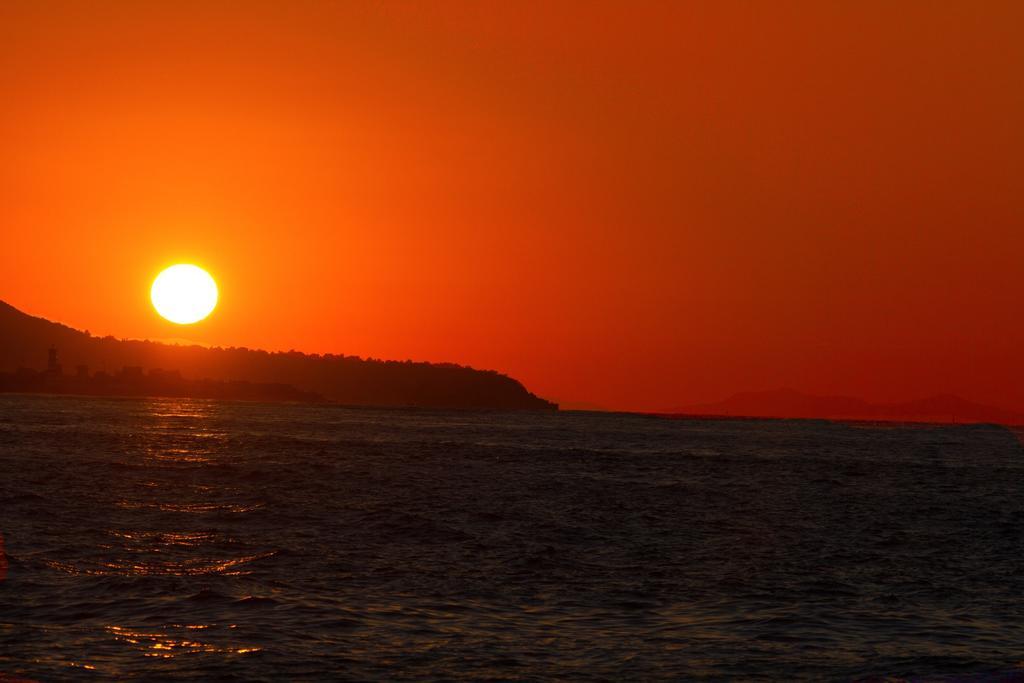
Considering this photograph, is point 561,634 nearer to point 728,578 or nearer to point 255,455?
point 728,578

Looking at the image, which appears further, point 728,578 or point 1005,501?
point 1005,501

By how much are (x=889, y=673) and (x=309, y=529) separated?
1087 inches

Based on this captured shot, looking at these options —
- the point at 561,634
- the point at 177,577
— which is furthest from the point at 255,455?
the point at 561,634

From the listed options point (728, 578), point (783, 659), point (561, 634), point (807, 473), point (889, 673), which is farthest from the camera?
point (807, 473)

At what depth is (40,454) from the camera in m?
80.8

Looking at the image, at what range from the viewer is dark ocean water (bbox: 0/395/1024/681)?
885 inches

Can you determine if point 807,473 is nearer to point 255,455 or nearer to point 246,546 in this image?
point 255,455

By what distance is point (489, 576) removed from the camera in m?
33.4

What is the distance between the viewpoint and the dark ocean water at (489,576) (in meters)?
22.5

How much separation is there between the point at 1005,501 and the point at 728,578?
1624 inches

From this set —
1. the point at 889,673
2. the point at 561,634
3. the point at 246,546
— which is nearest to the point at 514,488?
the point at 246,546

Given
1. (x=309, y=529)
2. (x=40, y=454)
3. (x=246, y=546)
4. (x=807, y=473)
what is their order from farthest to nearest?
1. (x=807, y=473)
2. (x=40, y=454)
3. (x=309, y=529)
4. (x=246, y=546)

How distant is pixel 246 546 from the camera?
127 ft

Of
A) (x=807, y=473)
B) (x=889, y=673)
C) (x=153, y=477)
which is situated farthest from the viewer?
(x=807, y=473)
